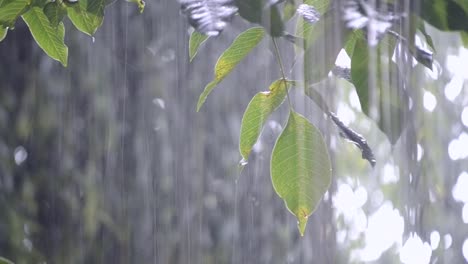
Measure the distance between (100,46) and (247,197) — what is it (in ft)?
1.38

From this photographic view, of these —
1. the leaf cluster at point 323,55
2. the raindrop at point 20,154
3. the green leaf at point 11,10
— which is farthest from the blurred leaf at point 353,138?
the raindrop at point 20,154

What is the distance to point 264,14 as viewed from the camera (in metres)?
0.36

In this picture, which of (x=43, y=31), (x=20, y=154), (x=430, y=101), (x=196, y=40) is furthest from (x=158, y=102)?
(x=196, y=40)

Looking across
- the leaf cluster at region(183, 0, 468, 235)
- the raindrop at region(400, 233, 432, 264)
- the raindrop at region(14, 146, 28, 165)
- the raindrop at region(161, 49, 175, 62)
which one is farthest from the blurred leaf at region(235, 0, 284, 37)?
the raindrop at region(14, 146, 28, 165)

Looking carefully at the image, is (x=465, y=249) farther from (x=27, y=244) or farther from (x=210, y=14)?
(x=27, y=244)

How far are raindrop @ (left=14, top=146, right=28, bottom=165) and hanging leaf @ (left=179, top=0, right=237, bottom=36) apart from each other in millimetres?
1264

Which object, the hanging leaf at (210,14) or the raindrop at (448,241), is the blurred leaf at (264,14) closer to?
the hanging leaf at (210,14)

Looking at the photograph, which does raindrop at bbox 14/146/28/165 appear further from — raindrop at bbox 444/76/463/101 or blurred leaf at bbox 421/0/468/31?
blurred leaf at bbox 421/0/468/31

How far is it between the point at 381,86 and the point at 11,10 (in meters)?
0.24

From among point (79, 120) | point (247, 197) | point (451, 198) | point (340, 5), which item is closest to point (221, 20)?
point (340, 5)

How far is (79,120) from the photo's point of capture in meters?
1.58

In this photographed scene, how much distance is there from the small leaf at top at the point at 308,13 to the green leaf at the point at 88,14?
121mm

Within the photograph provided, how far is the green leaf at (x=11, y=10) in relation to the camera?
50 cm

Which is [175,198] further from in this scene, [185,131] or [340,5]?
[340,5]
